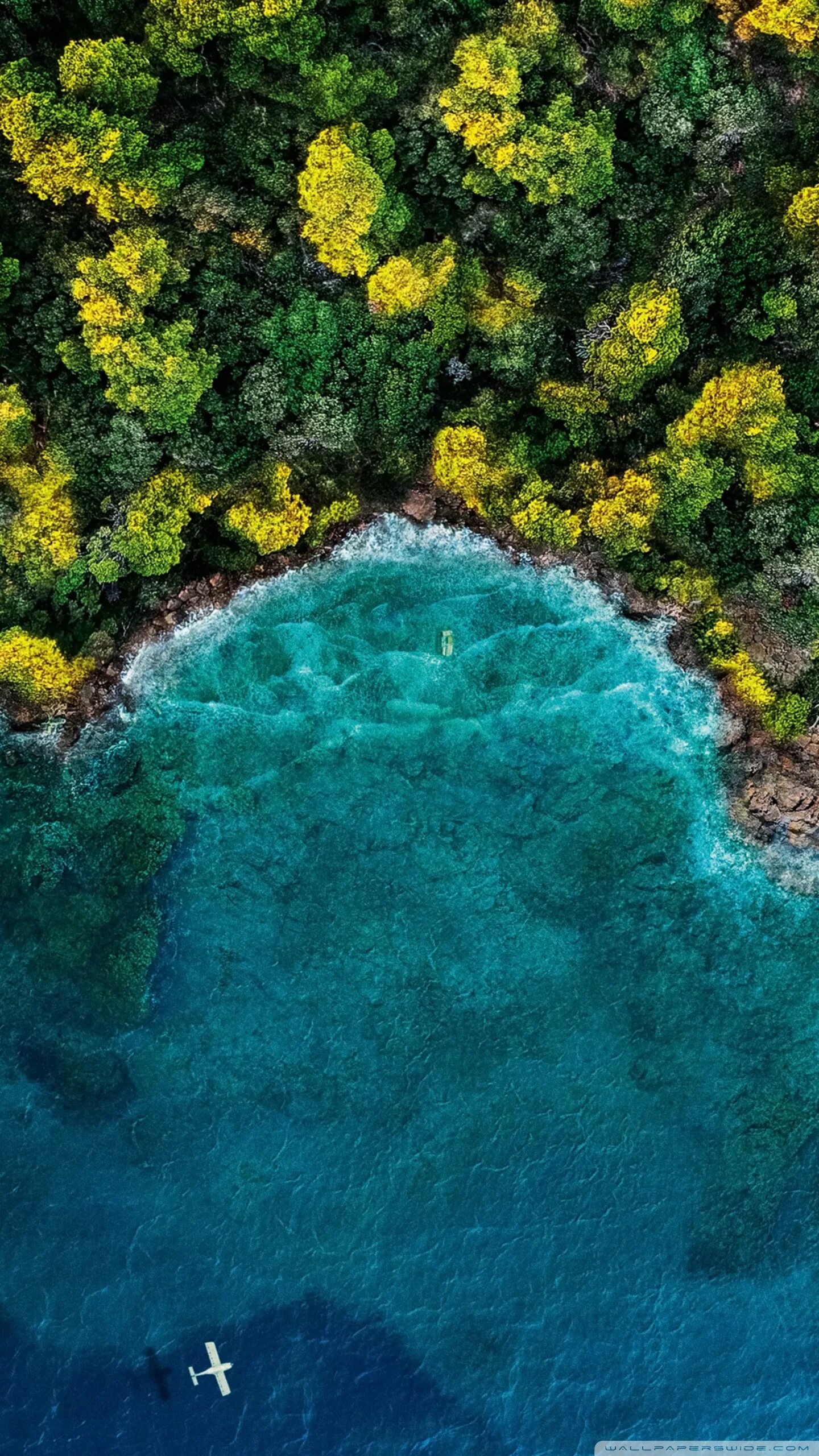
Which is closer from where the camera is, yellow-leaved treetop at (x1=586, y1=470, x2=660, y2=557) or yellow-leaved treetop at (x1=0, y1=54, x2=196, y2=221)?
yellow-leaved treetop at (x1=0, y1=54, x2=196, y2=221)

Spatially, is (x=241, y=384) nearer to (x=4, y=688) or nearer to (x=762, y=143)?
(x=4, y=688)

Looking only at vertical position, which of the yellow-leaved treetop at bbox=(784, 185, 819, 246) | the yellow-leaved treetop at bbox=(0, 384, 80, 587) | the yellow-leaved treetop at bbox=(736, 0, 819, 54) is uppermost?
the yellow-leaved treetop at bbox=(736, 0, 819, 54)

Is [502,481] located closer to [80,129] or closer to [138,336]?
[138,336]

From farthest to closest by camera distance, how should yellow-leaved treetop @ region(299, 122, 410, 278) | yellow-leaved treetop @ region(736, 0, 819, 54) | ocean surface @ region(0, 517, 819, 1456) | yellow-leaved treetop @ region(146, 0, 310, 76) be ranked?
1. ocean surface @ region(0, 517, 819, 1456)
2. yellow-leaved treetop @ region(299, 122, 410, 278)
3. yellow-leaved treetop @ region(736, 0, 819, 54)
4. yellow-leaved treetop @ region(146, 0, 310, 76)

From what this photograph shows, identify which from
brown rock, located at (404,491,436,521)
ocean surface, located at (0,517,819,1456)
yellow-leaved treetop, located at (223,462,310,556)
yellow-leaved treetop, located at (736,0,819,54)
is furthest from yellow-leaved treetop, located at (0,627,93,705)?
yellow-leaved treetop, located at (736,0,819,54)

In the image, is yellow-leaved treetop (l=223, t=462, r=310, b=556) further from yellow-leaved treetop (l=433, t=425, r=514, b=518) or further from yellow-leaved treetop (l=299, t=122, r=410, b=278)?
yellow-leaved treetop (l=299, t=122, r=410, b=278)

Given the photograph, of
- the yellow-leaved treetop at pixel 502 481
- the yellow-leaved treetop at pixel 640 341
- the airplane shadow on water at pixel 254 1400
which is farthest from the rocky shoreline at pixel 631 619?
the airplane shadow on water at pixel 254 1400

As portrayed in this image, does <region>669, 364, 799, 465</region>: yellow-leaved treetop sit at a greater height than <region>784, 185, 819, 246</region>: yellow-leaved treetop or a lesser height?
lesser
